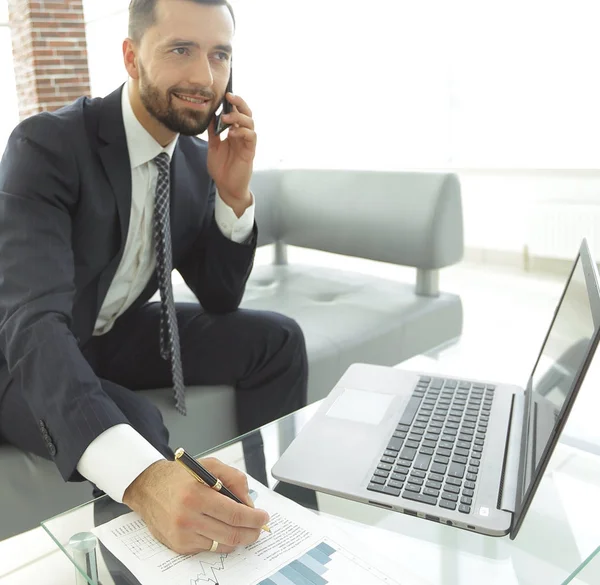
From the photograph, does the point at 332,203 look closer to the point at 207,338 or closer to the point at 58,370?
the point at 207,338

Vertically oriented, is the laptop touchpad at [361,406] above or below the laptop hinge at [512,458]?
below

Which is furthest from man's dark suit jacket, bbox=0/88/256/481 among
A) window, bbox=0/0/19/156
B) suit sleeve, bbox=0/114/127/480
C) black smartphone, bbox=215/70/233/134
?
window, bbox=0/0/19/156

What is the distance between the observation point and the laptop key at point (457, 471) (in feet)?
2.93

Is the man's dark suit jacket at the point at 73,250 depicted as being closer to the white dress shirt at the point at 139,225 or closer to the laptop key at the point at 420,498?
the white dress shirt at the point at 139,225

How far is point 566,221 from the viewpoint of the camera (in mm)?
4527

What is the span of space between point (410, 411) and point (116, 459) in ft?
1.59

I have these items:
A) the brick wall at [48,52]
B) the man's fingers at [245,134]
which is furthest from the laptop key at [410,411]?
the brick wall at [48,52]

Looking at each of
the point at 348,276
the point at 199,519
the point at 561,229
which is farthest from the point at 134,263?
the point at 561,229

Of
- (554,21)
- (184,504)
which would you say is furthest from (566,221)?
(184,504)

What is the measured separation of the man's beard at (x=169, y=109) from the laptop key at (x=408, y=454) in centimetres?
86

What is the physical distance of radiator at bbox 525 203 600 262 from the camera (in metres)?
Answer: 4.40

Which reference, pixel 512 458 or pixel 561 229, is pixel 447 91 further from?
pixel 512 458

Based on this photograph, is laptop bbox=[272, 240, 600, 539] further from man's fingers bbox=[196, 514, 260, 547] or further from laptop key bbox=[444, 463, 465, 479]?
man's fingers bbox=[196, 514, 260, 547]

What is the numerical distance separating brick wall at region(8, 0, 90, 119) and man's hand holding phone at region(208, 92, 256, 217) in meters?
5.13
